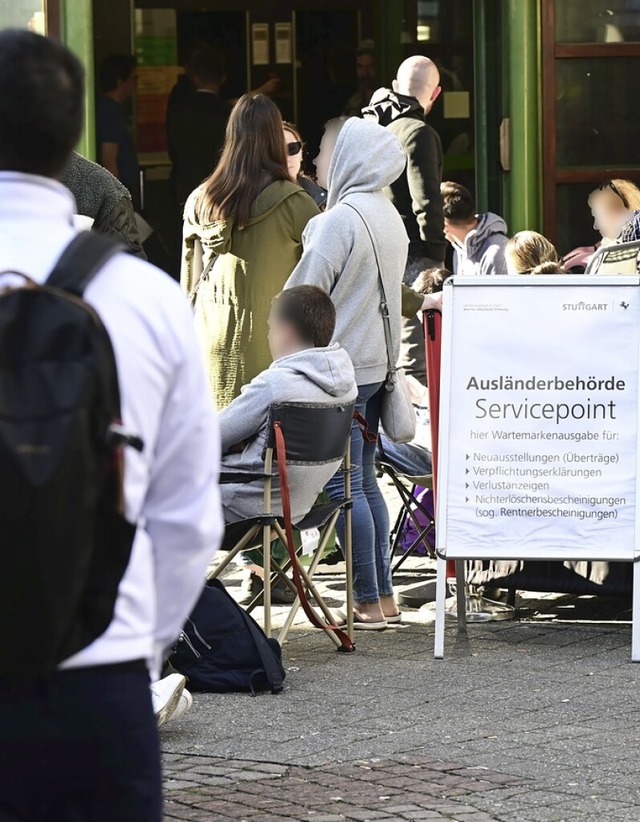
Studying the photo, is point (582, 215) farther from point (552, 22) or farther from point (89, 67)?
point (89, 67)

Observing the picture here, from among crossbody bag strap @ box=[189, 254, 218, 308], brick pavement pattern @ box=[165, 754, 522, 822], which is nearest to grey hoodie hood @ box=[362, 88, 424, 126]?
crossbody bag strap @ box=[189, 254, 218, 308]

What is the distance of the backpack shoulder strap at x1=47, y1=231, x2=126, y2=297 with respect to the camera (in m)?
2.14

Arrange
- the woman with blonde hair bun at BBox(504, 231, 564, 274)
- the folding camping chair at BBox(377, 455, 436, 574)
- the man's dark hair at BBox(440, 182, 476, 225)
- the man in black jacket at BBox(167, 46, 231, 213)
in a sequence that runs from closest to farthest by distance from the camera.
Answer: the folding camping chair at BBox(377, 455, 436, 574)
the woman with blonde hair bun at BBox(504, 231, 564, 274)
the man's dark hair at BBox(440, 182, 476, 225)
the man in black jacket at BBox(167, 46, 231, 213)

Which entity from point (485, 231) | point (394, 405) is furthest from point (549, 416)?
point (485, 231)

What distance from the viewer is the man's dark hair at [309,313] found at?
19.8ft

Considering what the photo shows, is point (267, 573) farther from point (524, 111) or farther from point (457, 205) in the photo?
point (524, 111)

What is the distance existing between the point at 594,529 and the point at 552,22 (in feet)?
15.3

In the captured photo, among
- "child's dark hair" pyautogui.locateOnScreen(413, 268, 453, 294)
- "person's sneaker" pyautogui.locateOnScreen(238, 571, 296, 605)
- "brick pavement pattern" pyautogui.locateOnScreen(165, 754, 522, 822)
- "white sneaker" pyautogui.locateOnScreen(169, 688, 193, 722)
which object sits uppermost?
"child's dark hair" pyautogui.locateOnScreen(413, 268, 453, 294)

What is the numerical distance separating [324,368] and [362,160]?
3.38 feet

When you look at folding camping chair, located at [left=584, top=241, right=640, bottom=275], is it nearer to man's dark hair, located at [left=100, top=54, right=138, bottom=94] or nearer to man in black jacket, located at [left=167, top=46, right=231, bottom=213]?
man in black jacket, located at [left=167, top=46, right=231, bottom=213]

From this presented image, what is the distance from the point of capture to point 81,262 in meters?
2.16

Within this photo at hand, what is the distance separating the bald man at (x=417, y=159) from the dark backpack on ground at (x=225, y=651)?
358 cm

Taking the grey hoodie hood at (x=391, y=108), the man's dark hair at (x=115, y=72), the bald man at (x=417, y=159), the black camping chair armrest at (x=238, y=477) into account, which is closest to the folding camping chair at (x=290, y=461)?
the black camping chair armrest at (x=238, y=477)

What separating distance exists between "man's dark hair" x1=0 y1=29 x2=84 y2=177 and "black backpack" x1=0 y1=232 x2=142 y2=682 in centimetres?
20
